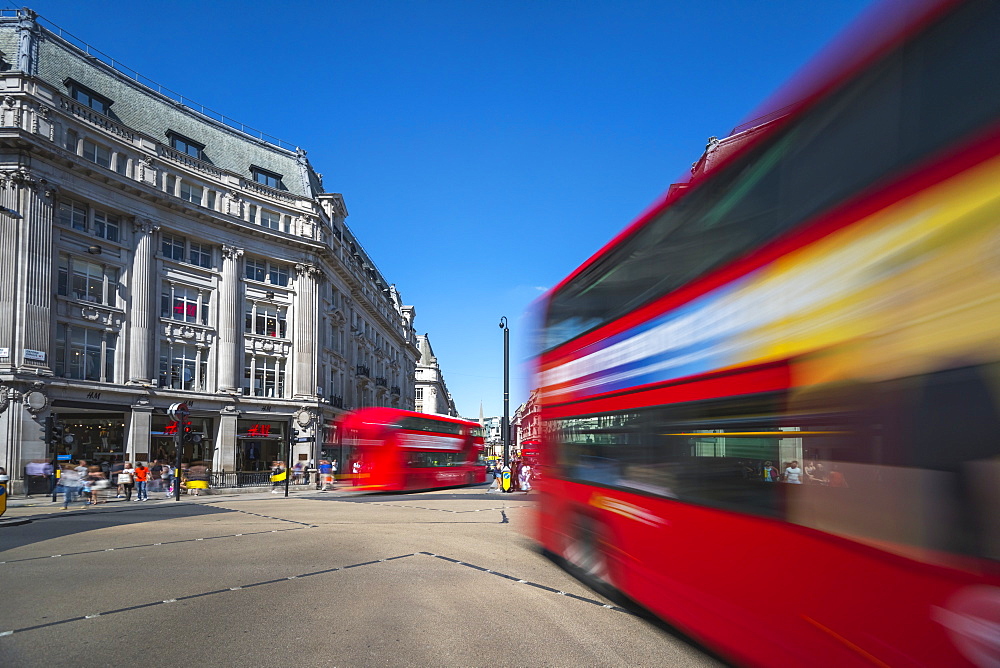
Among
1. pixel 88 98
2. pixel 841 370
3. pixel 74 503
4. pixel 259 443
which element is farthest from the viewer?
pixel 259 443

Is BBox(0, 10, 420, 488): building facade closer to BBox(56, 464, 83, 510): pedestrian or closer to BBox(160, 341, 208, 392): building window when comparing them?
BBox(160, 341, 208, 392): building window

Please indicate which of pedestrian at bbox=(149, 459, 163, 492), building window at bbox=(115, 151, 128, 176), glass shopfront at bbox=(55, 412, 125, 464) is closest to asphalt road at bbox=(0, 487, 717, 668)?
pedestrian at bbox=(149, 459, 163, 492)

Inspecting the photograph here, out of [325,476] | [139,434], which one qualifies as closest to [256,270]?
[139,434]

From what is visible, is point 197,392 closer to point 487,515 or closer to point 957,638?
point 487,515

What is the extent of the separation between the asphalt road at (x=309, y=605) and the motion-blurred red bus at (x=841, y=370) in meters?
0.97

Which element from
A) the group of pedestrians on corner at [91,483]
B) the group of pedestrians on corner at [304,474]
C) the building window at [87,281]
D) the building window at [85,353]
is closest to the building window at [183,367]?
the building window at [85,353]

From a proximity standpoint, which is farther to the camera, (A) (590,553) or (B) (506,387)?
(B) (506,387)

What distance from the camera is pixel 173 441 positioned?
37.6 meters

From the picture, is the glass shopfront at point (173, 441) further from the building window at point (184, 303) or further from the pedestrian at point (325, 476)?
the pedestrian at point (325, 476)

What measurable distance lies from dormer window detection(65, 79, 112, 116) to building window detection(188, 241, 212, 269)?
825 centimetres

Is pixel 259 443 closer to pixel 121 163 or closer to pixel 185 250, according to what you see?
pixel 185 250

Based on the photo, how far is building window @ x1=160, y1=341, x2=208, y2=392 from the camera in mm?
36938

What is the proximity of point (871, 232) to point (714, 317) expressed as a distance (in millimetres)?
1520

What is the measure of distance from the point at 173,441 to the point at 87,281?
32.8 ft
